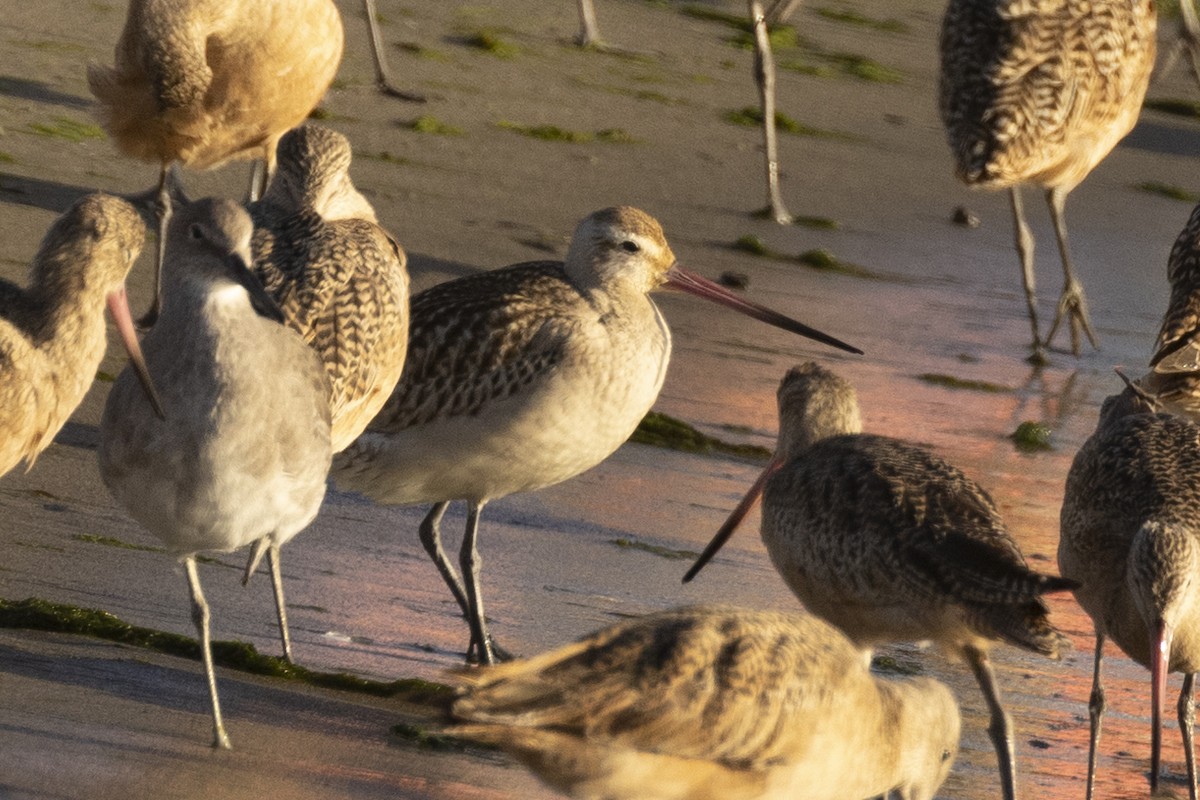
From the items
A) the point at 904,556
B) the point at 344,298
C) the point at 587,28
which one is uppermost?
the point at 344,298

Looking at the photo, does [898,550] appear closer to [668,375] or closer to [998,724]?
[998,724]

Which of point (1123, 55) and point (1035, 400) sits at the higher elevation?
point (1123, 55)

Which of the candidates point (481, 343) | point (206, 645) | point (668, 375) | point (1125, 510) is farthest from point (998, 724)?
point (668, 375)

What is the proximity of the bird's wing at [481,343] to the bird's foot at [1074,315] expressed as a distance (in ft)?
13.5

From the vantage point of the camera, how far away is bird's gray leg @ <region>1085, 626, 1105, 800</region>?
5.91 metres

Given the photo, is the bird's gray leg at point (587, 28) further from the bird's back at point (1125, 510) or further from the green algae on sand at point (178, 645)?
the green algae on sand at point (178, 645)

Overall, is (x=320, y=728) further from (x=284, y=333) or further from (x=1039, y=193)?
(x=1039, y=193)

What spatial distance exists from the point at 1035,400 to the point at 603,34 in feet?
18.0

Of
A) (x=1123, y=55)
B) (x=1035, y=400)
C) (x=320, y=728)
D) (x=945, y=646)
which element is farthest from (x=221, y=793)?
(x=1123, y=55)

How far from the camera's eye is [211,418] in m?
5.25

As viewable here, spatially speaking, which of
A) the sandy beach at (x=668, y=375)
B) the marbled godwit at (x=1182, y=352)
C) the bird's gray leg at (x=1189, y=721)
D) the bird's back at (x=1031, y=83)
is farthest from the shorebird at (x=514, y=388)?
the bird's back at (x=1031, y=83)

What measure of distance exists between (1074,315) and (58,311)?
592 centimetres

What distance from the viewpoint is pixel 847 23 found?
1633 cm

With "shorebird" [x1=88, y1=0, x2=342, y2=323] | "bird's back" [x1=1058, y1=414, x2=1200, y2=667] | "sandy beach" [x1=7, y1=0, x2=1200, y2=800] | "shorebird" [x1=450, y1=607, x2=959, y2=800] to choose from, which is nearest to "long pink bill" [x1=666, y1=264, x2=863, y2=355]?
"sandy beach" [x1=7, y1=0, x2=1200, y2=800]
